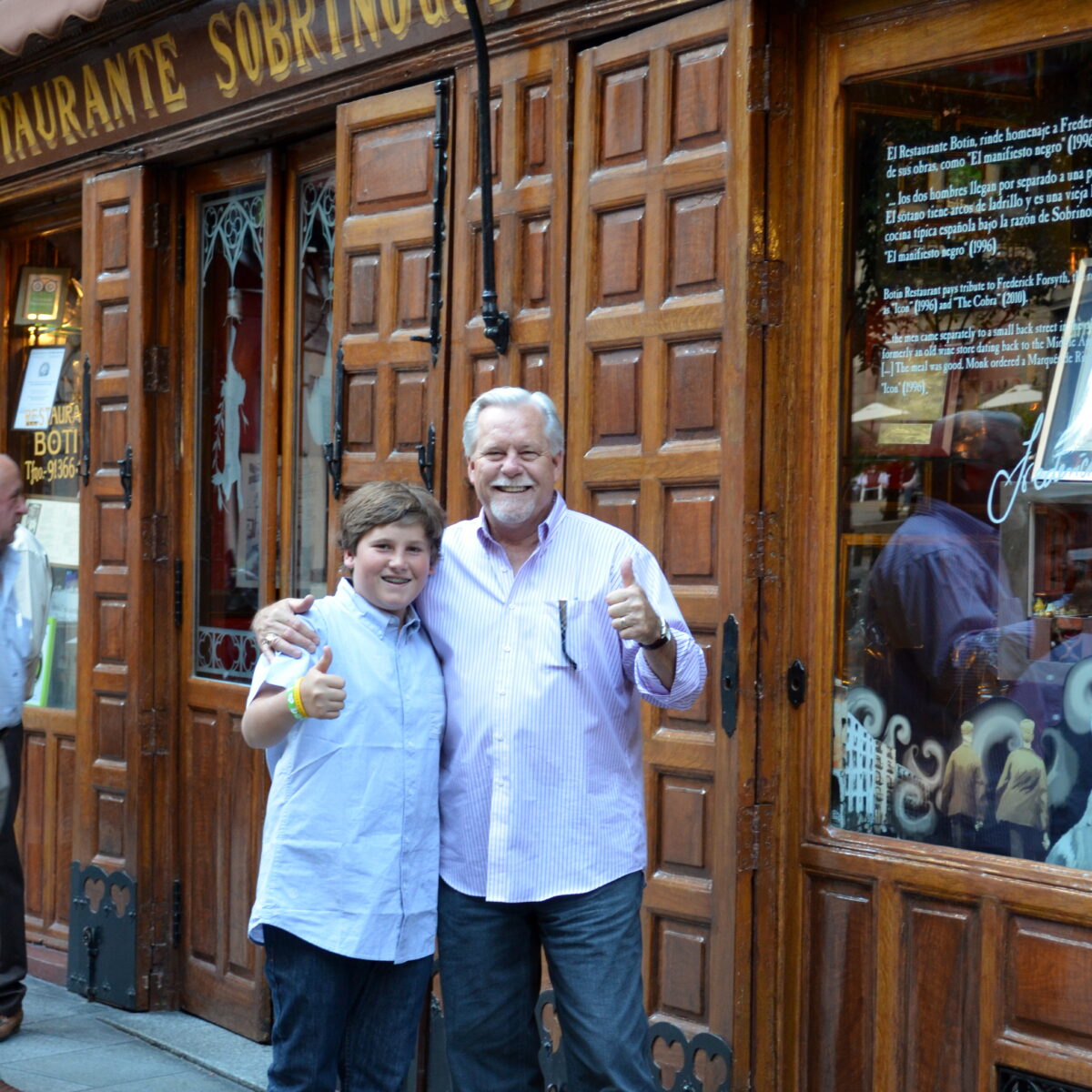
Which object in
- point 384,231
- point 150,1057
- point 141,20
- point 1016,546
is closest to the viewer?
point 1016,546

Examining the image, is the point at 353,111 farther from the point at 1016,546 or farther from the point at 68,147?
the point at 1016,546

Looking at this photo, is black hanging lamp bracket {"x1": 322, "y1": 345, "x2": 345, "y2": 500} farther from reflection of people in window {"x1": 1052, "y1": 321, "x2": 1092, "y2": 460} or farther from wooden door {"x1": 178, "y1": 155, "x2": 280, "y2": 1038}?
reflection of people in window {"x1": 1052, "y1": 321, "x2": 1092, "y2": 460}

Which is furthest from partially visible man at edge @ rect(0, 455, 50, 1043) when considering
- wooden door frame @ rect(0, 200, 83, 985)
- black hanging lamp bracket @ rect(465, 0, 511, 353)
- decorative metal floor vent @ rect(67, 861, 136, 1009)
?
black hanging lamp bracket @ rect(465, 0, 511, 353)

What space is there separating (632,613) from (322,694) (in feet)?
1.98

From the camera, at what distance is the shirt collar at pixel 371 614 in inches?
135

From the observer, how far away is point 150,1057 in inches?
227

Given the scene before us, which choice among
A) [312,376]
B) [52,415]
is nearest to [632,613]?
[312,376]

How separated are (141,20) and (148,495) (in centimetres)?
179

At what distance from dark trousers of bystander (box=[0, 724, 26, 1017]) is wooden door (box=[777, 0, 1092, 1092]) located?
2.80m

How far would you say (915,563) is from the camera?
4199 millimetres

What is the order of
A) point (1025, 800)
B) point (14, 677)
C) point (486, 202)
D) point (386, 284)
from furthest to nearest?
point (14, 677)
point (386, 284)
point (486, 202)
point (1025, 800)

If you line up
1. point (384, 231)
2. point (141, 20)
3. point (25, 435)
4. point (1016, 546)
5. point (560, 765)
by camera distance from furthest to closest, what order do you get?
1. point (25, 435)
2. point (141, 20)
3. point (384, 231)
4. point (1016, 546)
5. point (560, 765)

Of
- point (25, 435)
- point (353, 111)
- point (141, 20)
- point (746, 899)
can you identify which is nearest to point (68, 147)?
point (141, 20)

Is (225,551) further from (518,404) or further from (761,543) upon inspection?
(518,404)
